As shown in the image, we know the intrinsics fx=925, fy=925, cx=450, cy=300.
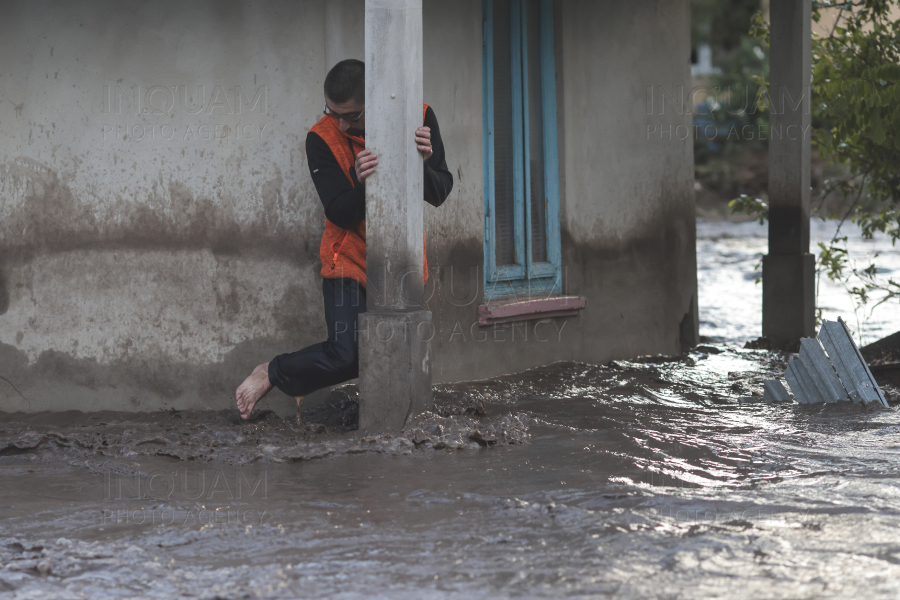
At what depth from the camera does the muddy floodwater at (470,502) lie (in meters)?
2.63

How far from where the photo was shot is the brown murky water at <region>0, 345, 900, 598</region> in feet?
8.64

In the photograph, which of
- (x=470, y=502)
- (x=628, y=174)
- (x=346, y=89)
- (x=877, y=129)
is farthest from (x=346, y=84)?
(x=877, y=129)

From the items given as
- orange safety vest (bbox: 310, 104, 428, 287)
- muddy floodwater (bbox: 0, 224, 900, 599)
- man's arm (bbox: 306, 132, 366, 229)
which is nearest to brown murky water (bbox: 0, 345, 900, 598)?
muddy floodwater (bbox: 0, 224, 900, 599)

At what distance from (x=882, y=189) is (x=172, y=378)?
5822 millimetres

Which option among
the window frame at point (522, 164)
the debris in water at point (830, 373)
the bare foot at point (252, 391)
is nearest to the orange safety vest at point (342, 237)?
the bare foot at point (252, 391)

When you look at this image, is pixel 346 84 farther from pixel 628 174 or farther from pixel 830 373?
pixel 830 373

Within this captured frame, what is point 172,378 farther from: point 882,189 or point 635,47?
point 882,189

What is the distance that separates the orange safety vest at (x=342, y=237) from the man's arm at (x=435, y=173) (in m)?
0.09

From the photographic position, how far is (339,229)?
4.52 metres

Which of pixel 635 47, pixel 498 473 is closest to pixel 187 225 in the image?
pixel 498 473

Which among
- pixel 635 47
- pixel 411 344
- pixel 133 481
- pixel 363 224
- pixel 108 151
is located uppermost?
pixel 635 47

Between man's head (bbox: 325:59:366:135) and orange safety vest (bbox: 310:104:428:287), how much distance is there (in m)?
0.12

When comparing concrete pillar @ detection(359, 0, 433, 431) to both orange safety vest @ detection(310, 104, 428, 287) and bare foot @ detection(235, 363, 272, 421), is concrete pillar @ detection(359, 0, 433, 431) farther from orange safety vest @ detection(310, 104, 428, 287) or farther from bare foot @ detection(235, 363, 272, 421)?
bare foot @ detection(235, 363, 272, 421)

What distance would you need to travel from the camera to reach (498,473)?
370 cm
